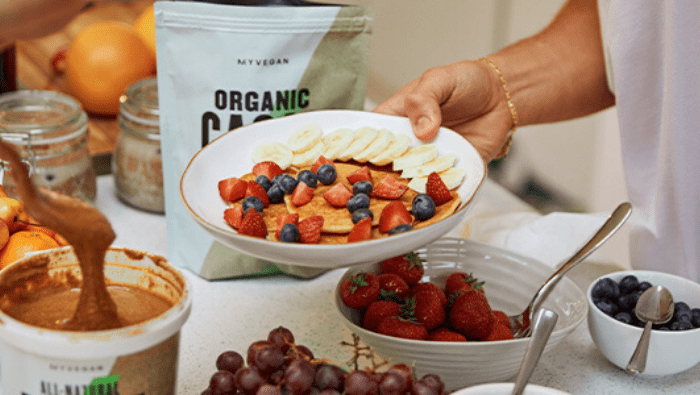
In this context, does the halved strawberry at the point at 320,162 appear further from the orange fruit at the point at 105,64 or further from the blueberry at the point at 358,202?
the orange fruit at the point at 105,64

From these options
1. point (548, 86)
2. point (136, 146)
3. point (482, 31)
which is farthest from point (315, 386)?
point (482, 31)

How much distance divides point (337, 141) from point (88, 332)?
0.57 m

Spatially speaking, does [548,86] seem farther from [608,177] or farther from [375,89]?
[375,89]

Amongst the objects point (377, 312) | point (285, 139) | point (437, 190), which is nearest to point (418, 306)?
point (377, 312)

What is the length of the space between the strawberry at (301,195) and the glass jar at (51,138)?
51cm

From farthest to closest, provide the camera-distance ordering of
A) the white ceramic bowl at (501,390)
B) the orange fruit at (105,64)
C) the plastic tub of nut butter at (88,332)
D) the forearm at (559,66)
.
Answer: the orange fruit at (105,64) < the forearm at (559,66) < the white ceramic bowl at (501,390) < the plastic tub of nut butter at (88,332)

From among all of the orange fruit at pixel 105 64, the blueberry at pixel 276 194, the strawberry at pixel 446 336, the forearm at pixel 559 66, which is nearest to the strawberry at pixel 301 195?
the blueberry at pixel 276 194

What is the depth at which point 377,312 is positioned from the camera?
0.89 metres

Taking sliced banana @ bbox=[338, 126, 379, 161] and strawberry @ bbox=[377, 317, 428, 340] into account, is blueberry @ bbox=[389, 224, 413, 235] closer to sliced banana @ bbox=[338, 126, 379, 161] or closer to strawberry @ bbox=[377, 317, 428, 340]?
strawberry @ bbox=[377, 317, 428, 340]

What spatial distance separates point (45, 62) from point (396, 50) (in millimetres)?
1874

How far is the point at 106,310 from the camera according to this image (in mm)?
656

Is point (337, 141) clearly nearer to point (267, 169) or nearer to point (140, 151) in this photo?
point (267, 169)

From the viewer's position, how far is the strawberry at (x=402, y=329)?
0.85 m

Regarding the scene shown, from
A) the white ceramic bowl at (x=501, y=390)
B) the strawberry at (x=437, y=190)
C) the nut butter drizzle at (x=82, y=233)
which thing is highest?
the nut butter drizzle at (x=82, y=233)
